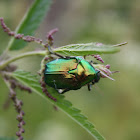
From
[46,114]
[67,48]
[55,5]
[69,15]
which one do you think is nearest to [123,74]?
[46,114]

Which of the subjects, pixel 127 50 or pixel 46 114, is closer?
pixel 46 114

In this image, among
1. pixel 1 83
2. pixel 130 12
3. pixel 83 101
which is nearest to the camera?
pixel 1 83

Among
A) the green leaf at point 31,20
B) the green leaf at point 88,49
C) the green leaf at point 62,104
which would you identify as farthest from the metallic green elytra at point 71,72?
the green leaf at point 31,20

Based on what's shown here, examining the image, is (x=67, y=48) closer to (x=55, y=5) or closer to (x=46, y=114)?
(x=46, y=114)

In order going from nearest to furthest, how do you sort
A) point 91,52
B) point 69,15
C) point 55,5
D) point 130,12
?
point 91,52
point 130,12
point 69,15
point 55,5

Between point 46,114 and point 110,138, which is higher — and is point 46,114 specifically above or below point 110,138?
above

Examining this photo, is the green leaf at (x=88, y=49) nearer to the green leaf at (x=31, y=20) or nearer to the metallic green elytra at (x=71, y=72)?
the metallic green elytra at (x=71, y=72)

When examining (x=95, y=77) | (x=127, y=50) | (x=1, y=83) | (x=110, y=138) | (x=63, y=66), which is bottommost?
(x=110, y=138)
